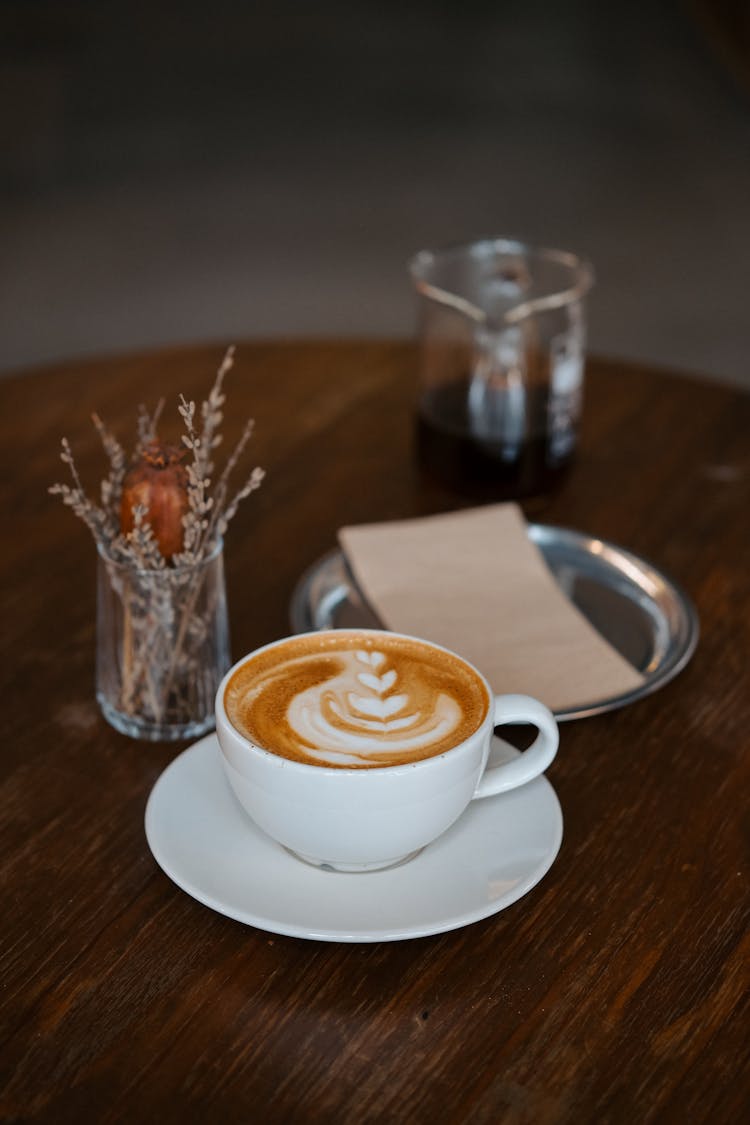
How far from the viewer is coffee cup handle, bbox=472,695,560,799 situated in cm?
67

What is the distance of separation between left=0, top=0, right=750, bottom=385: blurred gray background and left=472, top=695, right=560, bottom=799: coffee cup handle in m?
1.65

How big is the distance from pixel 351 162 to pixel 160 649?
3.31 meters

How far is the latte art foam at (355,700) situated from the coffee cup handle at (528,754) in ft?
0.06

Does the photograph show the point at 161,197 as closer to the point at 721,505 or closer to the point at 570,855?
the point at 721,505

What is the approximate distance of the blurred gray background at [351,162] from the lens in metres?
2.96

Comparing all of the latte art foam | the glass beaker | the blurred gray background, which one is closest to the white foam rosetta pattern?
the latte art foam

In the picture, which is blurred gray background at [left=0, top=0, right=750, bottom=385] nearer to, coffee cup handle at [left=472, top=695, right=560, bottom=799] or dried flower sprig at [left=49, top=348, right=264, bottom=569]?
dried flower sprig at [left=49, top=348, right=264, bottom=569]

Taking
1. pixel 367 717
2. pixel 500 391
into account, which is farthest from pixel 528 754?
pixel 500 391

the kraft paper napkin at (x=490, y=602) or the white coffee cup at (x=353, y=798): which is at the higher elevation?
the white coffee cup at (x=353, y=798)

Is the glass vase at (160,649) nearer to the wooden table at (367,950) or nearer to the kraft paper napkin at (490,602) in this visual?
the wooden table at (367,950)

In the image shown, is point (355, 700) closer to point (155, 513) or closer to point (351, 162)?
point (155, 513)

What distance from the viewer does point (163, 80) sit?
4.55m

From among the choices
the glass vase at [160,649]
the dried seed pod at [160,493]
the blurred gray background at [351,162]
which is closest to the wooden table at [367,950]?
the glass vase at [160,649]

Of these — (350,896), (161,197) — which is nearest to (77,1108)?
(350,896)
